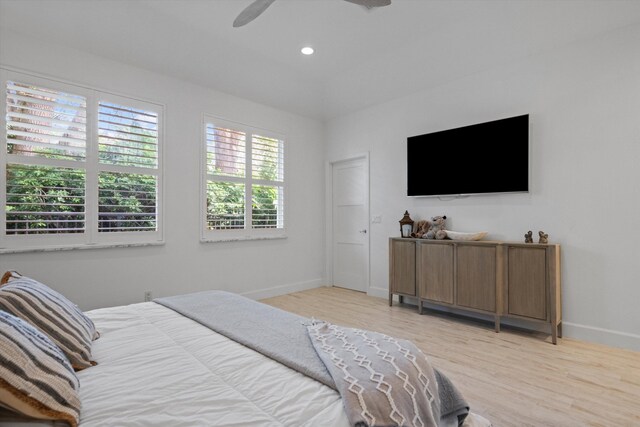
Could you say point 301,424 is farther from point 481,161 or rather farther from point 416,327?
point 481,161

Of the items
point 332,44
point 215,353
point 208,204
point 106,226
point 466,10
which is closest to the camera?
point 215,353

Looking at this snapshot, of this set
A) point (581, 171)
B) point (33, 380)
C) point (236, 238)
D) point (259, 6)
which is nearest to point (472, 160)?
point (581, 171)

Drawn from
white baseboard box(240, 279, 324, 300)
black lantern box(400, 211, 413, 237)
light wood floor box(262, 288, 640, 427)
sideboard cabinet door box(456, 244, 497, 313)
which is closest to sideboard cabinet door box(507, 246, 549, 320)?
sideboard cabinet door box(456, 244, 497, 313)

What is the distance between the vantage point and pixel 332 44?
3703 mm

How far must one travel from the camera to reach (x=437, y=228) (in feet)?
12.9

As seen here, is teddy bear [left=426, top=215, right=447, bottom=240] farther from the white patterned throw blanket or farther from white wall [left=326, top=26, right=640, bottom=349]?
the white patterned throw blanket

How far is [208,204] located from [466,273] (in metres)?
3.16

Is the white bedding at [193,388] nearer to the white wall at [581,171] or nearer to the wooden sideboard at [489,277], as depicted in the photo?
the wooden sideboard at [489,277]

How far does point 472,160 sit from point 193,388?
3.67 meters

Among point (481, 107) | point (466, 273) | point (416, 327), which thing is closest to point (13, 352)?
point (416, 327)

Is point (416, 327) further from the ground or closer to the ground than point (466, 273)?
closer to the ground

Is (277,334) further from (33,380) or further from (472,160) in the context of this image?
(472,160)

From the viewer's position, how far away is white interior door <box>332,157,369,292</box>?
5035mm

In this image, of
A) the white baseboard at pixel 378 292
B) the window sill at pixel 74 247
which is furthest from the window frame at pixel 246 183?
the white baseboard at pixel 378 292
